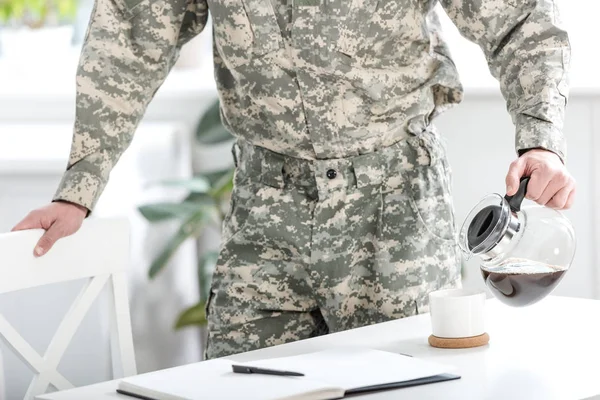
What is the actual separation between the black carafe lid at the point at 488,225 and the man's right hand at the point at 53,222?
643mm

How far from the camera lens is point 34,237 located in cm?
160

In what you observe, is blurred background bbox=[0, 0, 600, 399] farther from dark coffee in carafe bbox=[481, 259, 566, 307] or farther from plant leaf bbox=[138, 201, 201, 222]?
dark coffee in carafe bbox=[481, 259, 566, 307]

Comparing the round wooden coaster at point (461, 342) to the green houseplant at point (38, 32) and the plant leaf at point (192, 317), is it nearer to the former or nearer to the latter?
the plant leaf at point (192, 317)

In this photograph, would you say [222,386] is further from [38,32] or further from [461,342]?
[38,32]

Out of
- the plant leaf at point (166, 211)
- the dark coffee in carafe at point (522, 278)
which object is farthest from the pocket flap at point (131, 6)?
the plant leaf at point (166, 211)

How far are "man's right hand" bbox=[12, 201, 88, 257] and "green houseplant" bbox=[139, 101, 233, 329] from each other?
1219 millimetres

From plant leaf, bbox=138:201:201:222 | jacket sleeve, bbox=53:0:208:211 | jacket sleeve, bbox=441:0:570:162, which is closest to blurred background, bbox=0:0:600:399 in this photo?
plant leaf, bbox=138:201:201:222

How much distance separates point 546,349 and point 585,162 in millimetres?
1602

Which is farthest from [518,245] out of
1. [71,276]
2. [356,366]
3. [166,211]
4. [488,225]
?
[166,211]

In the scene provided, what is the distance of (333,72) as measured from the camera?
5.57 feet

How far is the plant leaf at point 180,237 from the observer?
297 cm

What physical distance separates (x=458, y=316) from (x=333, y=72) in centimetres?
49

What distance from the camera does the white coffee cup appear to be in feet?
4.62

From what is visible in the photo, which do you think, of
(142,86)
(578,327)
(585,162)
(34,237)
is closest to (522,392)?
(578,327)
